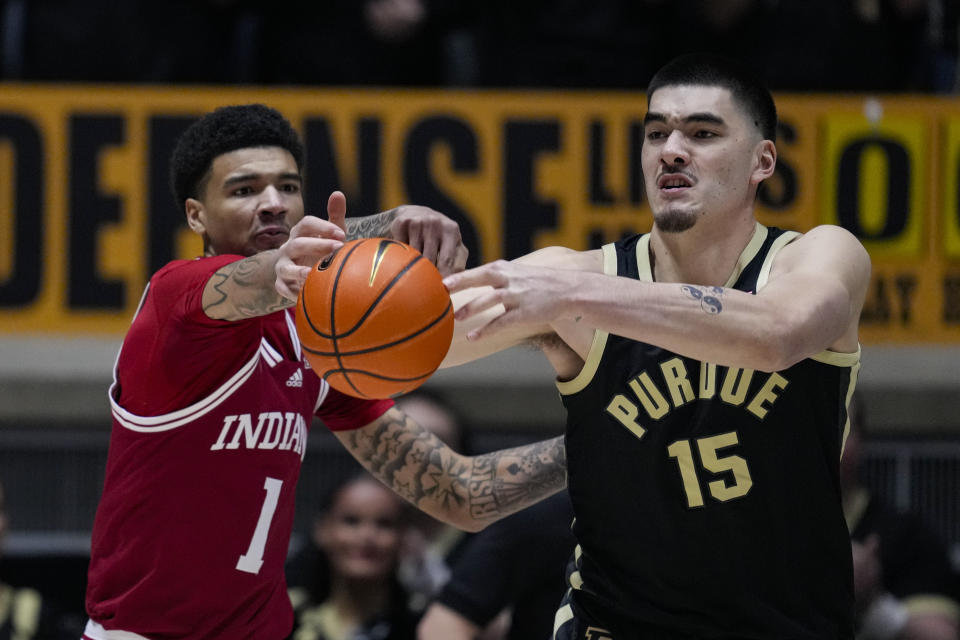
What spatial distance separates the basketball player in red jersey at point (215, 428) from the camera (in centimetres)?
381

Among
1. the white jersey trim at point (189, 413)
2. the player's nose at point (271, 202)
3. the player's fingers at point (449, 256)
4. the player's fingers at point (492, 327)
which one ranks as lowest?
the white jersey trim at point (189, 413)

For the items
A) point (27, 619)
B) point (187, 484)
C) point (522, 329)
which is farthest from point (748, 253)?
point (27, 619)

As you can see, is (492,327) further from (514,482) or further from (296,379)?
(514,482)

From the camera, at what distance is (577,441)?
12.9ft

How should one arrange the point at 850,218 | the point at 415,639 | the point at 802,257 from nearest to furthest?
1. the point at 802,257
2. the point at 415,639
3. the point at 850,218

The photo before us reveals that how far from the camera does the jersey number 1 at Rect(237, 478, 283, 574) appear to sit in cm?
400

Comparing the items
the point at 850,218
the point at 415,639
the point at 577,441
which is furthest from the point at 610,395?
the point at 850,218

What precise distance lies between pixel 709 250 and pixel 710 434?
0.55 metres

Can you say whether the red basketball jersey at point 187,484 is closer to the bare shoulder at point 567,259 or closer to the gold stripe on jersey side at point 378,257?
the gold stripe on jersey side at point 378,257

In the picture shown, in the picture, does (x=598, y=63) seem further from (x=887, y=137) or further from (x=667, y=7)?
(x=887, y=137)

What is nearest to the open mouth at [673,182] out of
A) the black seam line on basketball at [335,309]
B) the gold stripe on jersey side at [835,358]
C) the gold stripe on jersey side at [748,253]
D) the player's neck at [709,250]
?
the player's neck at [709,250]

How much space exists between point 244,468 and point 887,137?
467cm

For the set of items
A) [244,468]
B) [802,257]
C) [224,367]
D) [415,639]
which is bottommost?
[415,639]

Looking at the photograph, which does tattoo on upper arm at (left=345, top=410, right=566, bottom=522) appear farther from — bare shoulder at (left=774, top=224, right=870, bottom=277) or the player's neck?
bare shoulder at (left=774, top=224, right=870, bottom=277)
